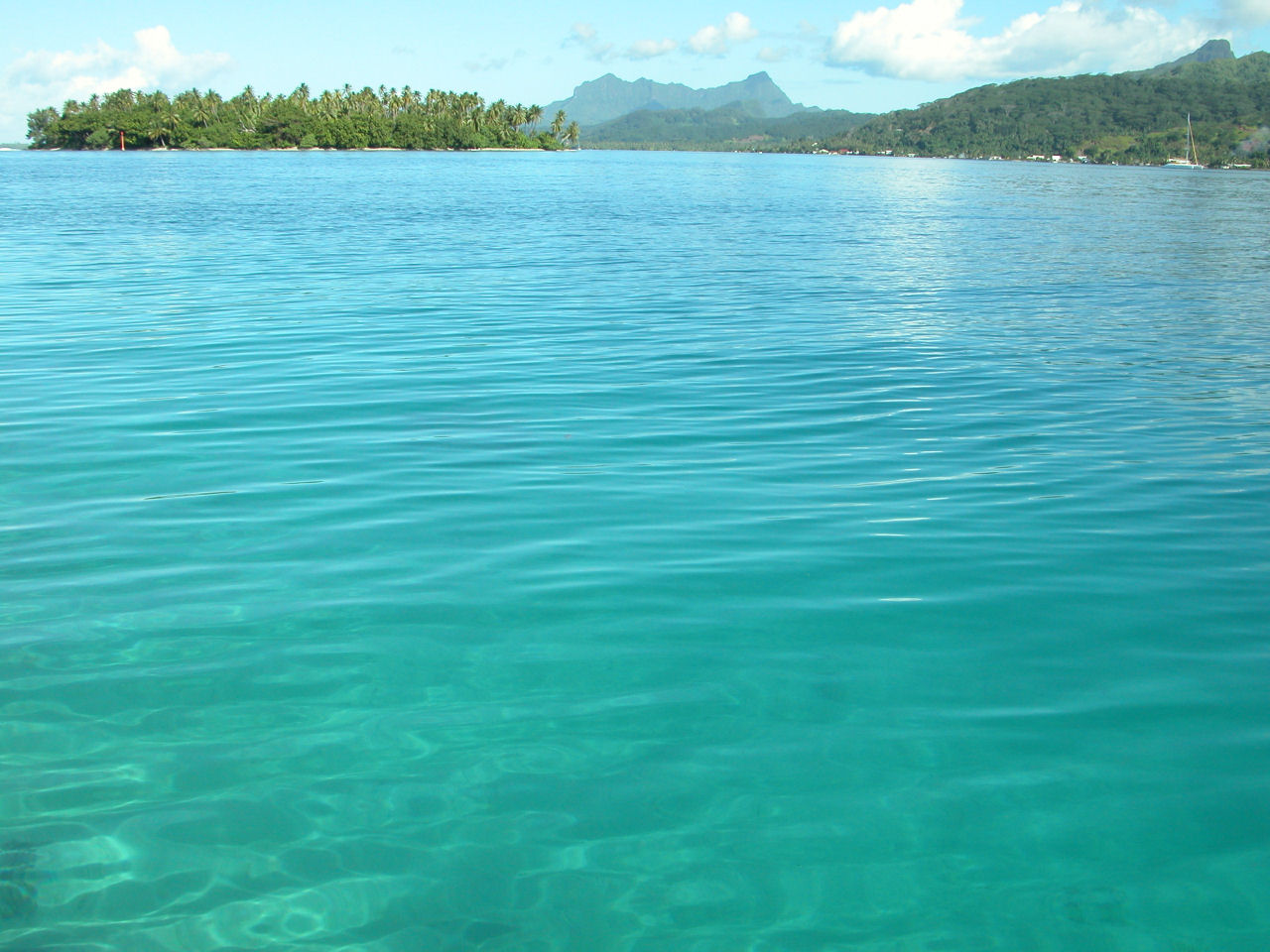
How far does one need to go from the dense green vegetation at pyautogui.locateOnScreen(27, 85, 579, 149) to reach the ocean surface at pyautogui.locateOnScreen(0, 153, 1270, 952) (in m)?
162

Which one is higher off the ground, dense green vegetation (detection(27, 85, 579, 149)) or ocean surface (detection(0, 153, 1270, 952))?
dense green vegetation (detection(27, 85, 579, 149))

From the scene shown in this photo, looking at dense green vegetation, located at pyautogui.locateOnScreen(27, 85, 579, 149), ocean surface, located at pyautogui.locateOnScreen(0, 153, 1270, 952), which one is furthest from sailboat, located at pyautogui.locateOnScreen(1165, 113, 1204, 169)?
ocean surface, located at pyautogui.locateOnScreen(0, 153, 1270, 952)

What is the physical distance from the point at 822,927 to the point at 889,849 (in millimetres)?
591

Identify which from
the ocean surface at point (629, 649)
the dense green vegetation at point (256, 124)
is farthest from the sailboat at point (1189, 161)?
the ocean surface at point (629, 649)

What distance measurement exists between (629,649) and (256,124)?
179137 millimetres

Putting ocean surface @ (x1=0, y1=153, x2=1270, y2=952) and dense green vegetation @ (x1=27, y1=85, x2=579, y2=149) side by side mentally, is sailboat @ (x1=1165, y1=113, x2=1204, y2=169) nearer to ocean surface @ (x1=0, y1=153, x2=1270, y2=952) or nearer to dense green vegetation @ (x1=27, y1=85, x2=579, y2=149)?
dense green vegetation @ (x1=27, y1=85, x2=579, y2=149)

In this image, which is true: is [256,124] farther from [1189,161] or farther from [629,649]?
[629,649]

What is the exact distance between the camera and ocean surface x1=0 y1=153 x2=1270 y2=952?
434cm

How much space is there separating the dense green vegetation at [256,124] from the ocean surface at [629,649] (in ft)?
532

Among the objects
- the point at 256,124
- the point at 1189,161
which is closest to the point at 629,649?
the point at 256,124

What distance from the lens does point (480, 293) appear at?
2128cm

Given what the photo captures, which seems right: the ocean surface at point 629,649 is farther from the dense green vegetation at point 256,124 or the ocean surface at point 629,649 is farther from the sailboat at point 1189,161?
A: the sailboat at point 1189,161

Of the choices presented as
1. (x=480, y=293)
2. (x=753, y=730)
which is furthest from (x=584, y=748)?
(x=480, y=293)

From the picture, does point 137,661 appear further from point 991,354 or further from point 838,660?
point 991,354
